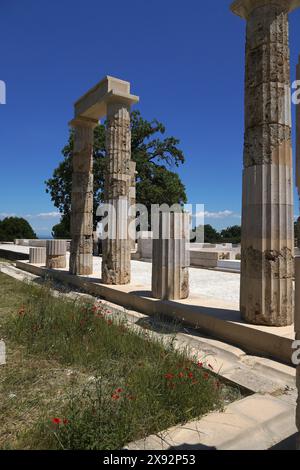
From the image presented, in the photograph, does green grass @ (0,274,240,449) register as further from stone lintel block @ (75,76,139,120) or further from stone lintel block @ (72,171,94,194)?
stone lintel block @ (72,171,94,194)

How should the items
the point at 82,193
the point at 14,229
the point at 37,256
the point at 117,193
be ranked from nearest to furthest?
1. the point at 117,193
2. the point at 82,193
3. the point at 37,256
4. the point at 14,229

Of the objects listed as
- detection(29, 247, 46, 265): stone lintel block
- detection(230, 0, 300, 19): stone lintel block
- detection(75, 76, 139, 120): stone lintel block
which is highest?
detection(75, 76, 139, 120): stone lintel block

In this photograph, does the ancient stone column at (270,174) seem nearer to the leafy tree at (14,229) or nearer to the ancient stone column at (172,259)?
the ancient stone column at (172,259)

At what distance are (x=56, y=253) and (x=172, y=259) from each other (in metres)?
7.42

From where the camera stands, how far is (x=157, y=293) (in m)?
7.08

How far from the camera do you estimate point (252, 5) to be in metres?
5.11

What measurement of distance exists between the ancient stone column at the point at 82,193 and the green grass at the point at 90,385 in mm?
5640

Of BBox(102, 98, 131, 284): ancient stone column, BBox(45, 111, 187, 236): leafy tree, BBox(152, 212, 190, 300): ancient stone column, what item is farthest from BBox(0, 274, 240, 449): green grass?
BBox(45, 111, 187, 236): leafy tree

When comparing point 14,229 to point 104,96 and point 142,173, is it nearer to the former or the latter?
point 142,173

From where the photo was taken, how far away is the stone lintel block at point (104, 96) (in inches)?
355

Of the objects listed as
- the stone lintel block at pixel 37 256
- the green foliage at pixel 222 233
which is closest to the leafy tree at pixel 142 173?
the stone lintel block at pixel 37 256

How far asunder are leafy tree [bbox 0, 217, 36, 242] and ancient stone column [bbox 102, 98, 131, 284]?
47191 mm

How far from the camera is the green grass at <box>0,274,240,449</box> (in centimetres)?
259

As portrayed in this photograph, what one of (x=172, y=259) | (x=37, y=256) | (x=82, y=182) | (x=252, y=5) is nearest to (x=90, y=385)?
(x=172, y=259)
